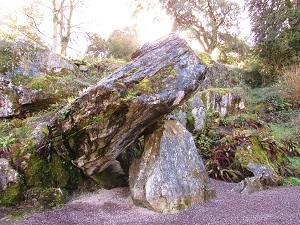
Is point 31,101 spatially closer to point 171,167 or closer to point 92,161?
point 92,161

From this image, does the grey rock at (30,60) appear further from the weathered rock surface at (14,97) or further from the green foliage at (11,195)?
the green foliage at (11,195)

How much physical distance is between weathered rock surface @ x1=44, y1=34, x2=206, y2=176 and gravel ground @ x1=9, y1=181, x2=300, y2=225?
0.90 metres

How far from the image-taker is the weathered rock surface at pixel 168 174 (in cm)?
705

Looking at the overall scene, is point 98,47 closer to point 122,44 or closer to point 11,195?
point 122,44

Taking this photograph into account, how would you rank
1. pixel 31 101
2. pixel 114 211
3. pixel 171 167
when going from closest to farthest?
pixel 114 211 → pixel 171 167 → pixel 31 101

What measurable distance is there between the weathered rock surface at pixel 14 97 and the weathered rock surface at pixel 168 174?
4.23 meters

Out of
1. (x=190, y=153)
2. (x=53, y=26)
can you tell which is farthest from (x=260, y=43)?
(x=190, y=153)

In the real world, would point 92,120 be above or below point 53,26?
below

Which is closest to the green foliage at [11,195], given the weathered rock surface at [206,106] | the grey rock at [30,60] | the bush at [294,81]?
the grey rock at [30,60]

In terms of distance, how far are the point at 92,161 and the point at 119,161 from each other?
142cm

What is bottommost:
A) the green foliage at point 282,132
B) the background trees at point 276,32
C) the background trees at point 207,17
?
the green foliage at point 282,132

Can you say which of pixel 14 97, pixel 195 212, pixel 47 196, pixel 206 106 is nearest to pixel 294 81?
pixel 206 106

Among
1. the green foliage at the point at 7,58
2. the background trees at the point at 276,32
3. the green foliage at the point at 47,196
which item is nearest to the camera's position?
the green foliage at the point at 47,196

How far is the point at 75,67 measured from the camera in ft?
41.9
